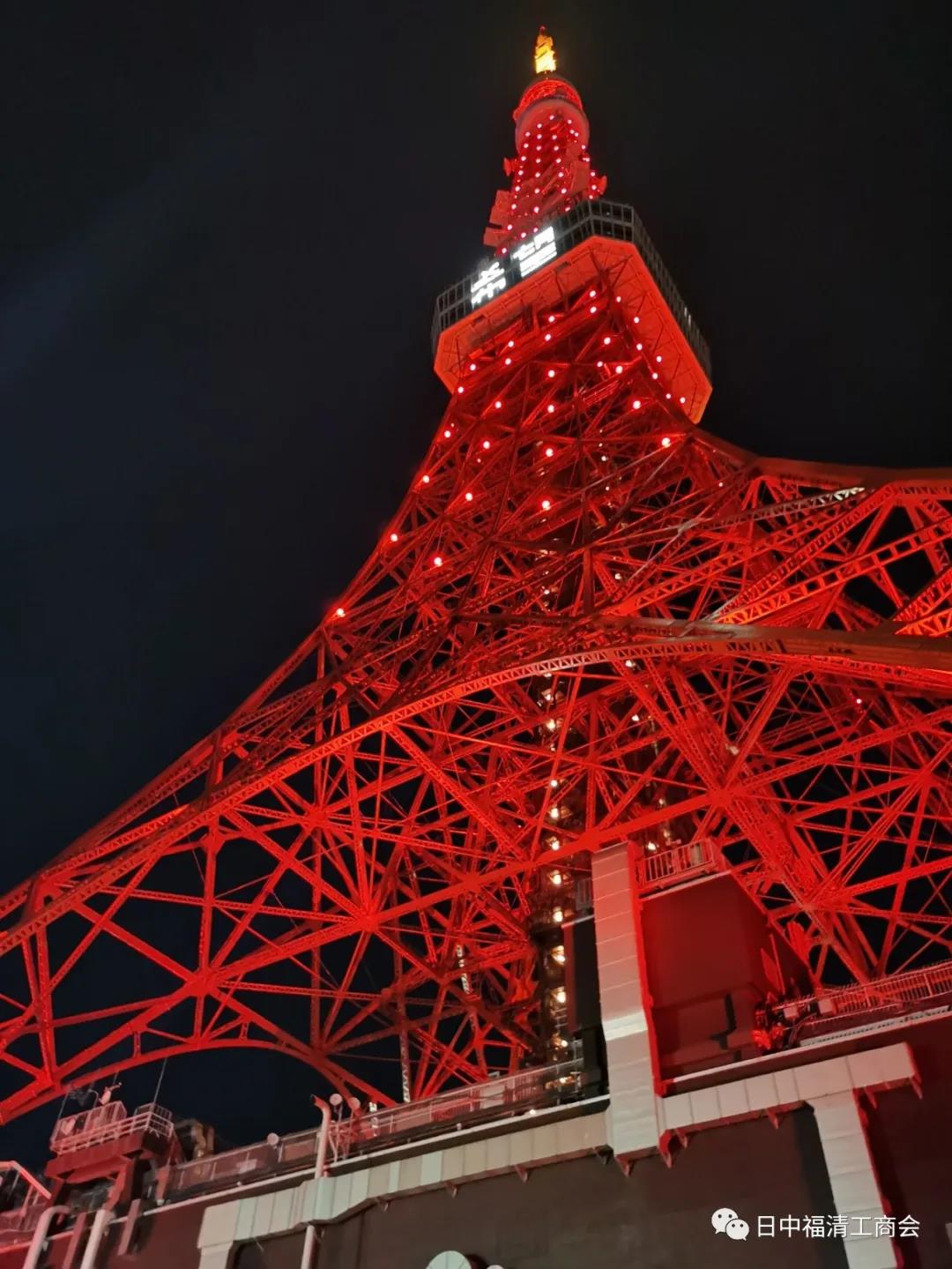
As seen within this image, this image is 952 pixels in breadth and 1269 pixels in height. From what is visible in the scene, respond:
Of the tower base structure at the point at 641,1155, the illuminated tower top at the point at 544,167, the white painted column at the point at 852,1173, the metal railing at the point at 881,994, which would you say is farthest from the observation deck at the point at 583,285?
the white painted column at the point at 852,1173

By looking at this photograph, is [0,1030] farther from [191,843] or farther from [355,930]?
[355,930]

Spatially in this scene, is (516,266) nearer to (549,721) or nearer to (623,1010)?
(549,721)

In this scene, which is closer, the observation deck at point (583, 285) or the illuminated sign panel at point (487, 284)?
the observation deck at point (583, 285)

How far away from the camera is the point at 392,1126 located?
18.8m

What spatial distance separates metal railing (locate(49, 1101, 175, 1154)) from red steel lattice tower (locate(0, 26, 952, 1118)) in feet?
3.74

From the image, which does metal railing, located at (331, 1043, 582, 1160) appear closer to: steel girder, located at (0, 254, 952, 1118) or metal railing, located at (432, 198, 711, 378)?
steel girder, located at (0, 254, 952, 1118)

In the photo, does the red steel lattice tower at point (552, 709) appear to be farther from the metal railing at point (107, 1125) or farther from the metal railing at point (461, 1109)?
the metal railing at point (461, 1109)

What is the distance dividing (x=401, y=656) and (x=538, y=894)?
6776 millimetres

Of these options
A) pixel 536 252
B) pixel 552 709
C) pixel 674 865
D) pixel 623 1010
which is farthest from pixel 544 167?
pixel 623 1010

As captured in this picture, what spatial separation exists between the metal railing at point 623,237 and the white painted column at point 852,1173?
2450 centimetres

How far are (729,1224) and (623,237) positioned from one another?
2691 centimetres

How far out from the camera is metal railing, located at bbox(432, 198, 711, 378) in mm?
32812

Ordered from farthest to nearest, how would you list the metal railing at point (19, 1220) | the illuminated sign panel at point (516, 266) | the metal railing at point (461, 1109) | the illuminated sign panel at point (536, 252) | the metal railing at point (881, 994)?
1. the illuminated sign panel at point (516, 266)
2. the illuminated sign panel at point (536, 252)
3. the metal railing at point (19, 1220)
4. the metal railing at point (461, 1109)
5. the metal railing at point (881, 994)

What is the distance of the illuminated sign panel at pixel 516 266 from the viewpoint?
33.9 metres
